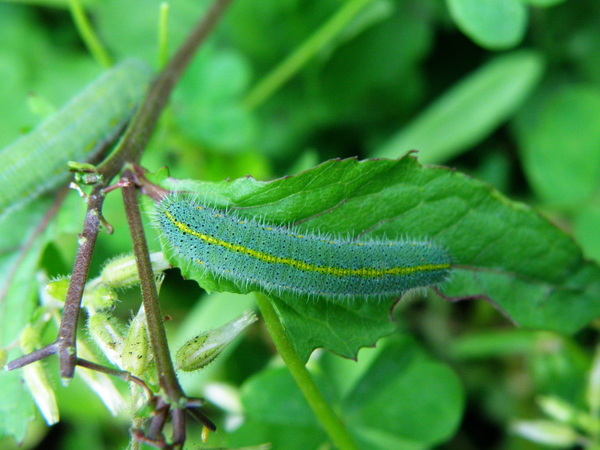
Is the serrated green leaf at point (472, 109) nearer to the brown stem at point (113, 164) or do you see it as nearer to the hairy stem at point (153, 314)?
the brown stem at point (113, 164)

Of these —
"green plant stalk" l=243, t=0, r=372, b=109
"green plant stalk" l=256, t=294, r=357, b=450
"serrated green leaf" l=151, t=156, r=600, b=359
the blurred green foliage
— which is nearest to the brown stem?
"serrated green leaf" l=151, t=156, r=600, b=359

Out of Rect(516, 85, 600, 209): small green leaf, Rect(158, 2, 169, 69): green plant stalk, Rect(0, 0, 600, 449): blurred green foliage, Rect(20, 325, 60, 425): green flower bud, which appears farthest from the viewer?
Rect(516, 85, 600, 209): small green leaf

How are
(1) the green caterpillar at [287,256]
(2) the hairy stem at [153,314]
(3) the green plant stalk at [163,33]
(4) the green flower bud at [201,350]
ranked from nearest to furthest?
1. (2) the hairy stem at [153,314]
2. (4) the green flower bud at [201,350]
3. (1) the green caterpillar at [287,256]
4. (3) the green plant stalk at [163,33]

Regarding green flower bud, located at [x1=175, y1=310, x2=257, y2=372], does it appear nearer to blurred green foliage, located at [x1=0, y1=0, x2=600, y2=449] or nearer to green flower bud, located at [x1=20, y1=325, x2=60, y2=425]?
green flower bud, located at [x1=20, y1=325, x2=60, y2=425]

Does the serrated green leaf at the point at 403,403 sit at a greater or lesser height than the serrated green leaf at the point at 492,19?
lesser

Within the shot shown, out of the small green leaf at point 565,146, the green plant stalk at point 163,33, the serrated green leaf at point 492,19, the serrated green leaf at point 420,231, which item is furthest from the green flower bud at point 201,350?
the small green leaf at point 565,146
